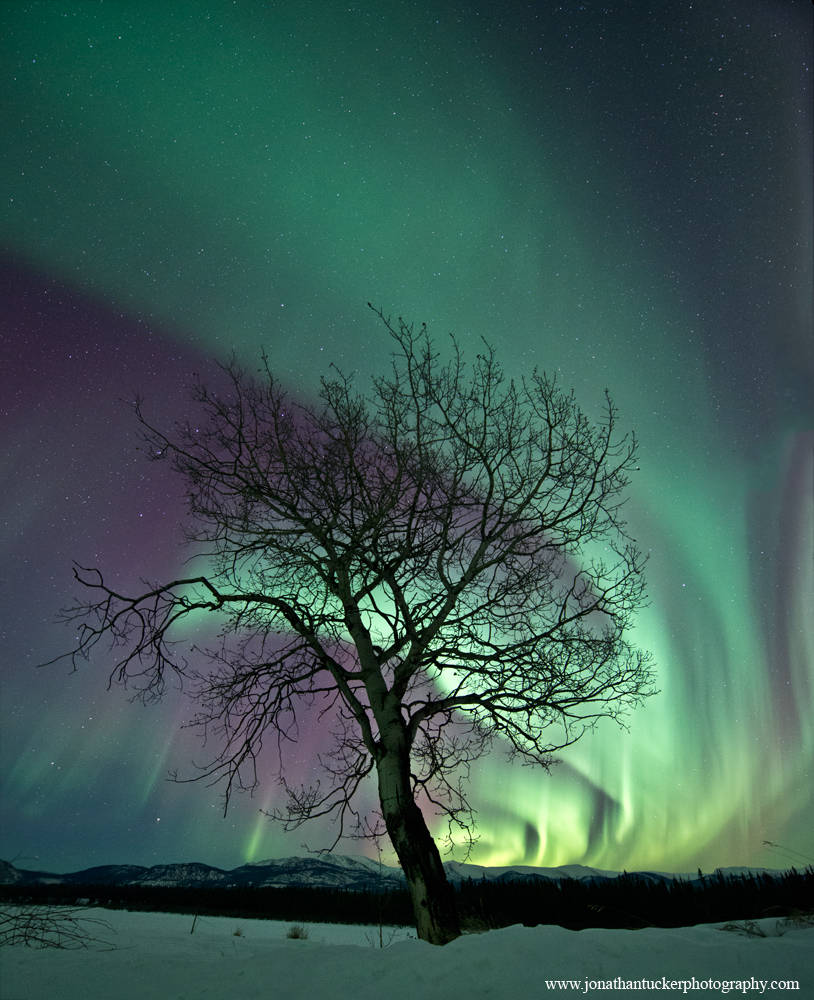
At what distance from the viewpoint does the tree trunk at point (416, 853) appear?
242 inches

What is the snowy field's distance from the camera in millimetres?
3824

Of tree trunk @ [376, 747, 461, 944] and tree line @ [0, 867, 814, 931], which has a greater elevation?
tree line @ [0, 867, 814, 931]

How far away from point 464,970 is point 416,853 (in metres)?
2.47

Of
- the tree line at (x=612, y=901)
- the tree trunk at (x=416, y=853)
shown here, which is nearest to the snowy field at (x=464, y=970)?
the tree trunk at (x=416, y=853)

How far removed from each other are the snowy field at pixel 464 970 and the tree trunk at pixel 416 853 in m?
1.34

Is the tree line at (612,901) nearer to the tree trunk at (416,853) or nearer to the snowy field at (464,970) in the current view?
the tree trunk at (416,853)

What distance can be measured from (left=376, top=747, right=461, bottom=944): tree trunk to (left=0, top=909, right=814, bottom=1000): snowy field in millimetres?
1344

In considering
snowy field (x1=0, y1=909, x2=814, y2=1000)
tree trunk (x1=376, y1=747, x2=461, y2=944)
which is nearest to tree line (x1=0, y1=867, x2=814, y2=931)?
tree trunk (x1=376, y1=747, x2=461, y2=944)

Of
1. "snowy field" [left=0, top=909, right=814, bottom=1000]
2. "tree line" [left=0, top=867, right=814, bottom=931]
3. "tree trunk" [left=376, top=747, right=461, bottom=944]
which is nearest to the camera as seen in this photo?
"snowy field" [left=0, top=909, right=814, bottom=1000]

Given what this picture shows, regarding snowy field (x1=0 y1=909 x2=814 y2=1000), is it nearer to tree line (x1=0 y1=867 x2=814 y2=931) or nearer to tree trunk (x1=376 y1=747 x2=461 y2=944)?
tree trunk (x1=376 y1=747 x2=461 y2=944)

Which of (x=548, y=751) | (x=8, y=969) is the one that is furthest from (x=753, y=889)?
(x=8, y=969)

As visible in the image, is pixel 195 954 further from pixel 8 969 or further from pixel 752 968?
pixel 752 968

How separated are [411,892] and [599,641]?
12.7 ft

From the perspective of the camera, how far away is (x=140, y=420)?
7.73 metres
